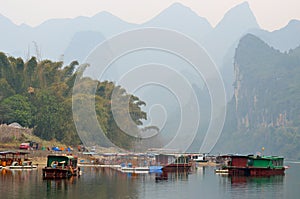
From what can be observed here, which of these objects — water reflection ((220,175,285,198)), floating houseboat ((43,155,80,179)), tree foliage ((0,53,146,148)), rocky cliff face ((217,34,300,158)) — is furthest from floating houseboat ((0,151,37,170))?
rocky cliff face ((217,34,300,158))

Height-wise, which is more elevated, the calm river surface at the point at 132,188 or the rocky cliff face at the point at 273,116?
the rocky cliff face at the point at 273,116

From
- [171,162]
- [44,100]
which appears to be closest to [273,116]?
[44,100]

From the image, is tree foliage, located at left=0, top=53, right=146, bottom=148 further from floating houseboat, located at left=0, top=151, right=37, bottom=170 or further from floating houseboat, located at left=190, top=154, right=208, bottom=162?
floating houseboat, located at left=190, top=154, right=208, bottom=162

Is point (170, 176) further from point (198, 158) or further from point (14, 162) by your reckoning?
point (198, 158)

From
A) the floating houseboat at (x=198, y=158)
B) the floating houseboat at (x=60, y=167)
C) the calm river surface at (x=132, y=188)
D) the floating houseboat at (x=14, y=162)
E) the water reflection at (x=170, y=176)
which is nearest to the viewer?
the calm river surface at (x=132, y=188)

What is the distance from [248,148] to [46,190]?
136m

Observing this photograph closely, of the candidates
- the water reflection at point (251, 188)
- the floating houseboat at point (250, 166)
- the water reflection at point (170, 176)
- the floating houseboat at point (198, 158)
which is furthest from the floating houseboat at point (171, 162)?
the floating houseboat at point (198, 158)

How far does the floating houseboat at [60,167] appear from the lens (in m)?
51.2

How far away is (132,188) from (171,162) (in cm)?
2449

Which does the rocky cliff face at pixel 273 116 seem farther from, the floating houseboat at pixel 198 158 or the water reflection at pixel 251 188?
the water reflection at pixel 251 188

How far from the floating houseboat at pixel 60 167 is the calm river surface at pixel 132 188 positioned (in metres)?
1.19

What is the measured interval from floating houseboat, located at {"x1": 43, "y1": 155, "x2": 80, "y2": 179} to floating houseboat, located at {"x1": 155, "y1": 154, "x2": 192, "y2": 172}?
16336mm

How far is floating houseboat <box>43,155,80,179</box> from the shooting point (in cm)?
5116

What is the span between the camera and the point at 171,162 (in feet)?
230
